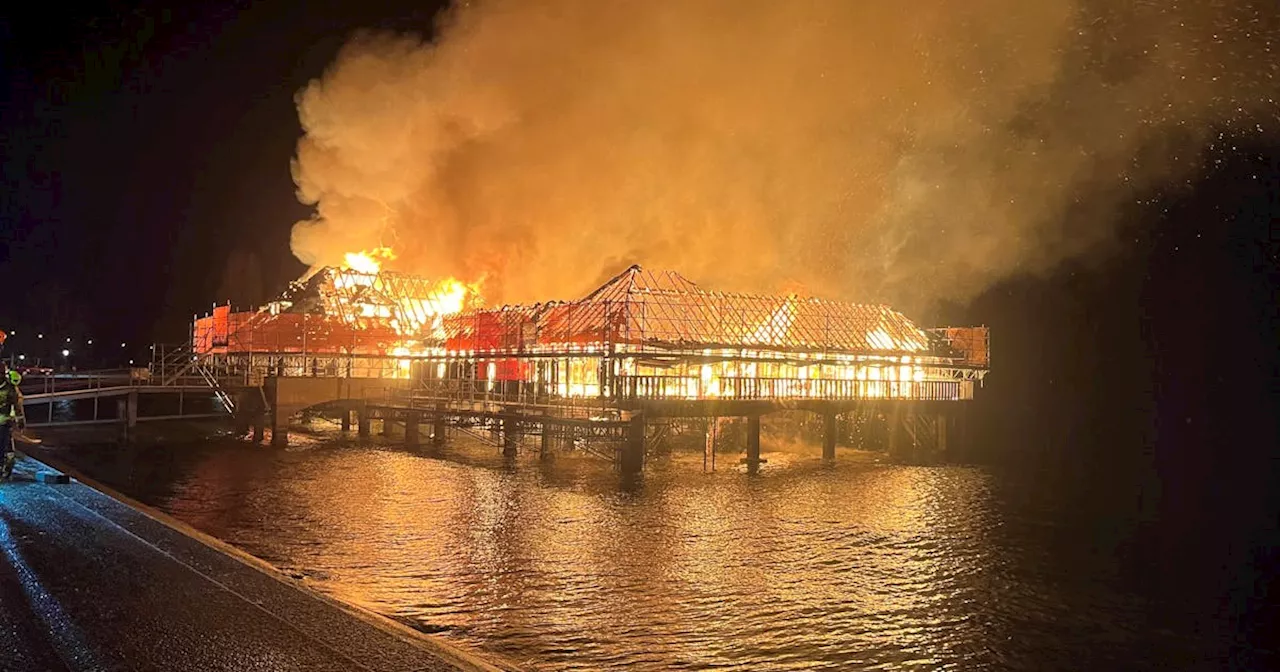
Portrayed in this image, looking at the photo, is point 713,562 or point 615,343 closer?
point 713,562

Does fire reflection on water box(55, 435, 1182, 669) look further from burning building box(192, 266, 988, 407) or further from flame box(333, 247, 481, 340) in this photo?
flame box(333, 247, 481, 340)

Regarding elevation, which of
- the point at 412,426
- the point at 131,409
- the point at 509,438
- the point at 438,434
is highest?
the point at 131,409

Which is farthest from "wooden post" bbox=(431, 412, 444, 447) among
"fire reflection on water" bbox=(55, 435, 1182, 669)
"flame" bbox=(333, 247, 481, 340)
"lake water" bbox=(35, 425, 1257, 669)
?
"flame" bbox=(333, 247, 481, 340)

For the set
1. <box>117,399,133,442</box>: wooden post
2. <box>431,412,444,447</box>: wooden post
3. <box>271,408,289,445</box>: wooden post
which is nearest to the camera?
<box>271,408,289,445</box>: wooden post

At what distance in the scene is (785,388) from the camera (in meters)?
35.8

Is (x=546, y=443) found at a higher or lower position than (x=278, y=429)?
lower

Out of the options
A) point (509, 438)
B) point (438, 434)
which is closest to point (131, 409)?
point (438, 434)

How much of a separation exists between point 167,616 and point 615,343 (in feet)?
76.2

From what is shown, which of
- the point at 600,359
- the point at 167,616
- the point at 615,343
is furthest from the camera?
the point at 600,359

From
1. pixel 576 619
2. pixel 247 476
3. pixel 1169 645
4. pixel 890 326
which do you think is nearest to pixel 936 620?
pixel 1169 645

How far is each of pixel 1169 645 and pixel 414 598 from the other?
36.1 feet

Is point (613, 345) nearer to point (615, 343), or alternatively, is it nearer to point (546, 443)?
point (615, 343)

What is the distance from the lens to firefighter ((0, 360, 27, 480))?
16.7 metres

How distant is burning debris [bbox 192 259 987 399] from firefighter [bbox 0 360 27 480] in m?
16.6
